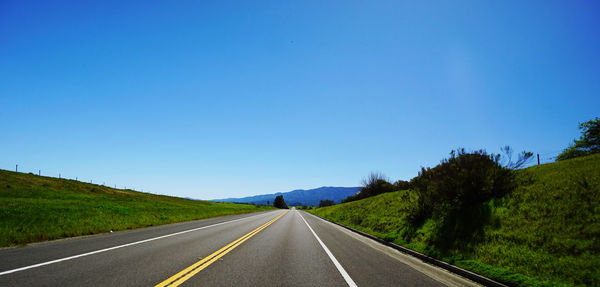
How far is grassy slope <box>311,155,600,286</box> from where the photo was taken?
18.3ft

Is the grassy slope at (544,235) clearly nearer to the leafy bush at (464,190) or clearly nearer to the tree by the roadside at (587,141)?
the leafy bush at (464,190)

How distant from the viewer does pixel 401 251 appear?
998 centimetres

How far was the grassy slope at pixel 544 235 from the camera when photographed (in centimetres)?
558

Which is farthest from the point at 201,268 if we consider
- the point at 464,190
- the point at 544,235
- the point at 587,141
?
the point at 587,141

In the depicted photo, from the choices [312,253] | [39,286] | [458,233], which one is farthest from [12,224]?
[458,233]

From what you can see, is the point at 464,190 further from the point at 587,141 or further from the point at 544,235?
the point at 587,141

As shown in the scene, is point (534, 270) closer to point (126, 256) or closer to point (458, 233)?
point (458, 233)

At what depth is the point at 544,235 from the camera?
692 centimetres

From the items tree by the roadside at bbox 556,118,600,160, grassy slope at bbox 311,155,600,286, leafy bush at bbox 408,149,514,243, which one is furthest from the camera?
tree by the roadside at bbox 556,118,600,160

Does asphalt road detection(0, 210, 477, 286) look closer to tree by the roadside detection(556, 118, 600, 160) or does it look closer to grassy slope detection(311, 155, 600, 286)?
grassy slope detection(311, 155, 600, 286)

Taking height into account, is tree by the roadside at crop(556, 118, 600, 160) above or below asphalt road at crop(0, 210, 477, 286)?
above

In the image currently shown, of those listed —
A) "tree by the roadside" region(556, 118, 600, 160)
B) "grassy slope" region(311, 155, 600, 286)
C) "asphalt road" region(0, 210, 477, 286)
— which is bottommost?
"asphalt road" region(0, 210, 477, 286)

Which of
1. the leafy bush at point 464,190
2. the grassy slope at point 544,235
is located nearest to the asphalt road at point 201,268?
the grassy slope at point 544,235

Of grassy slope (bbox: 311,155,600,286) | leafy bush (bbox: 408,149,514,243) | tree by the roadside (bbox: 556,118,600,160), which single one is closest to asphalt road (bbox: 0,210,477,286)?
grassy slope (bbox: 311,155,600,286)
